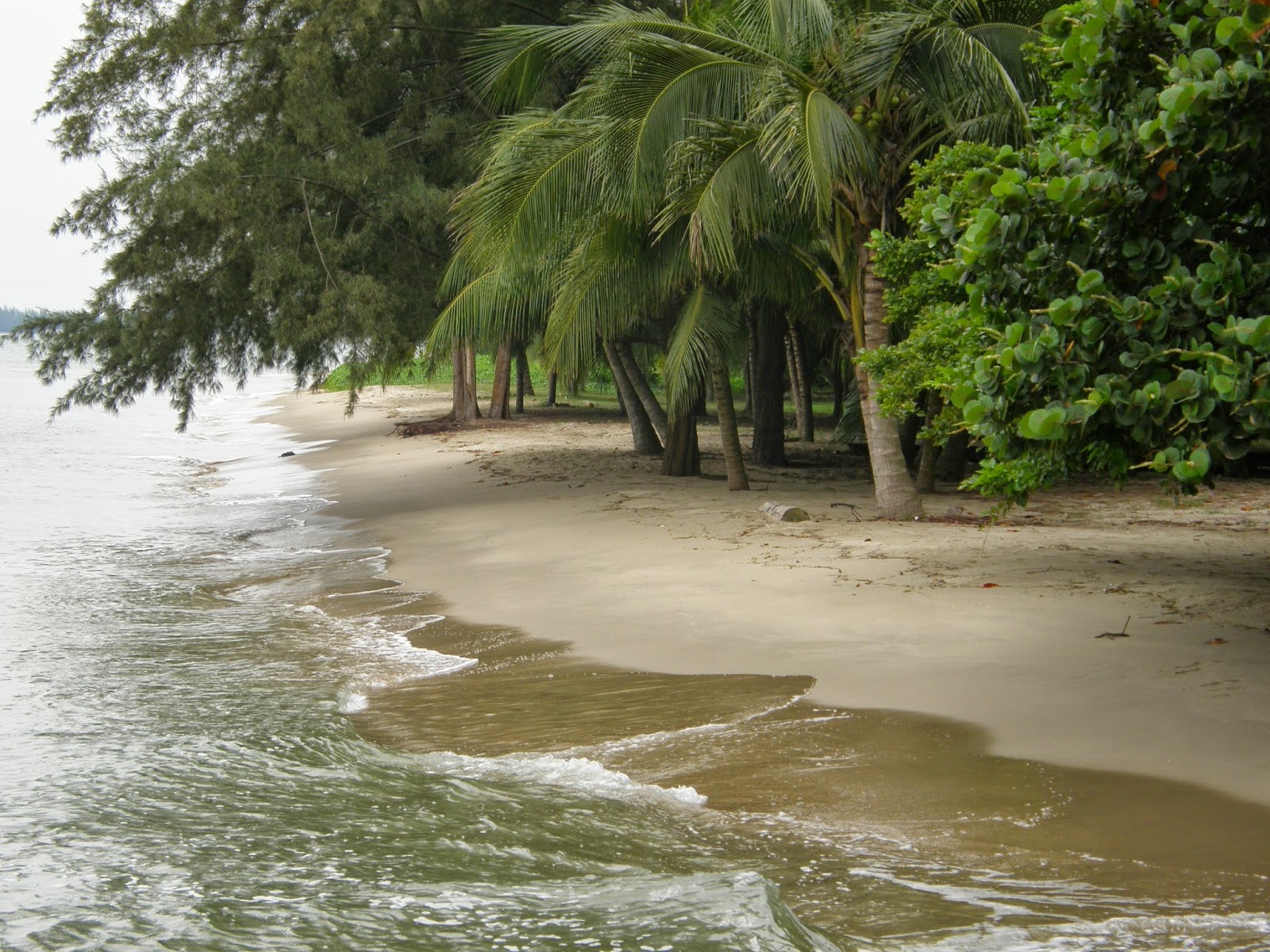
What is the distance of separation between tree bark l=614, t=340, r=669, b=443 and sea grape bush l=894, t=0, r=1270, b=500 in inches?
556

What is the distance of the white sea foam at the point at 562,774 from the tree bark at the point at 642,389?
1350 centimetres

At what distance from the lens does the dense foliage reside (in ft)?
54.1

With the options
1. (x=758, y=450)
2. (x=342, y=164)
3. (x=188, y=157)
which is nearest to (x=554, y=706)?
(x=342, y=164)

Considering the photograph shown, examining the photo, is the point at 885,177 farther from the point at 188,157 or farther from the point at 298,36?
the point at 188,157

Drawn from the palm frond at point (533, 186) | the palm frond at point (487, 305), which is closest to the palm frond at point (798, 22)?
the palm frond at point (533, 186)

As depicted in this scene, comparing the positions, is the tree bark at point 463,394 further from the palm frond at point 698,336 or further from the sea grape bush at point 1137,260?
the sea grape bush at point 1137,260

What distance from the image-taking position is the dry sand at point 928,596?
6633 mm

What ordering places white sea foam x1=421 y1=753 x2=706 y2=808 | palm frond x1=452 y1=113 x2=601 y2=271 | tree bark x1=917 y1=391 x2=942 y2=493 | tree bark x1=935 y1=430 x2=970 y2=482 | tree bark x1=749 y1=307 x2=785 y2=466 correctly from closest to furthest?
white sea foam x1=421 y1=753 x2=706 y2=808
palm frond x1=452 y1=113 x2=601 y2=271
tree bark x1=917 y1=391 x2=942 y2=493
tree bark x1=935 y1=430 x2=970 y2=482
tree bark x1=749 y1=307 x2=785 y2=466

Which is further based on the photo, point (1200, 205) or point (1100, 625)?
point (1100, 625)

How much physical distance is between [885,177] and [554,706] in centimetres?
717

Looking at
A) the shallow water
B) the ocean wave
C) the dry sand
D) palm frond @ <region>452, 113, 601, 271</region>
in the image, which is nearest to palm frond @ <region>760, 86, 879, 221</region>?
palm frond @ <region>452, 113, 601, 271</region>

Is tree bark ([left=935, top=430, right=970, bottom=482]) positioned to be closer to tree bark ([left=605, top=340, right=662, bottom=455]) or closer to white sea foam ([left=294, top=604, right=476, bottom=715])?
tree bark ([left=605, top=340, right=662, bottom=455])

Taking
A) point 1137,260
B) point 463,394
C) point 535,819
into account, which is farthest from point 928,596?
point 463,394

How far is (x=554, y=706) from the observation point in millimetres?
7457
